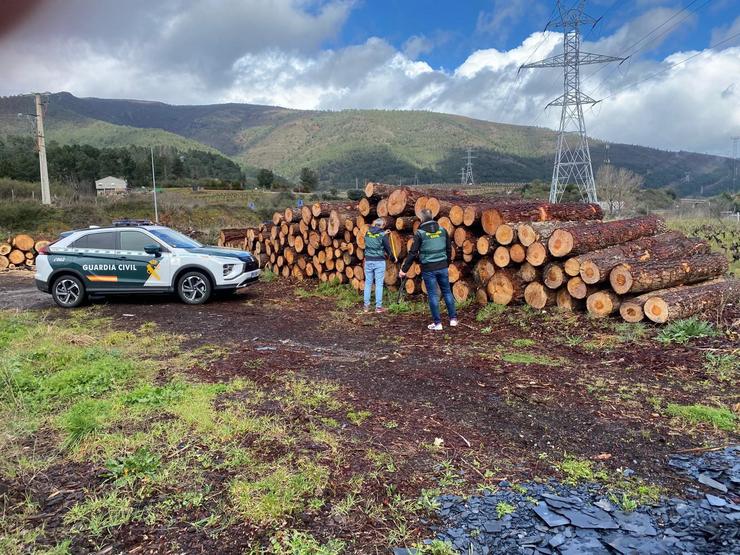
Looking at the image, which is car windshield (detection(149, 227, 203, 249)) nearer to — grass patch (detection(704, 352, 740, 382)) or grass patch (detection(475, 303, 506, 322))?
grass patch (detection(475, 303, 506, 322))

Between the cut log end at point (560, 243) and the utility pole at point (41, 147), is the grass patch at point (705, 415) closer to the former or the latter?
the cut log end at point (560, 243)

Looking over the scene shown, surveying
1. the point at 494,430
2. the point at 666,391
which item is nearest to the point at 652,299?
the point at 666,391

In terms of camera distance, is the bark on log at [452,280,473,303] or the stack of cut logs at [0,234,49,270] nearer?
the bark on log at [452,280,473,303]

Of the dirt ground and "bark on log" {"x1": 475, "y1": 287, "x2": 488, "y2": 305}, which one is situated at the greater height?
"bark on log" {"x1": 475, "y1": 287, "x2": 488, "y2": 305}

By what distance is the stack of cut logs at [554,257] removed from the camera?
7312 mm

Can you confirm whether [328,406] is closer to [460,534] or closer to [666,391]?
[460,534]

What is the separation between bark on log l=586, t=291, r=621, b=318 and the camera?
24.0 feet

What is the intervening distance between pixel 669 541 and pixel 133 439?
367 centimetres

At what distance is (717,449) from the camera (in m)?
3.74

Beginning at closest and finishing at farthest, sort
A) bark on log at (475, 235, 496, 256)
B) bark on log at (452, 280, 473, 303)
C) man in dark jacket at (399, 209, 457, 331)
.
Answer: man in dark jacket at (399, 209, 457, 331)
bark on log at (475, 235, 496, 256)
bark on log at (452, 280, 473, 303)

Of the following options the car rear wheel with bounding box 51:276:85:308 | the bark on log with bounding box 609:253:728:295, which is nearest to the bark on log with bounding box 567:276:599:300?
the bark on log with bounding box 609:253:728:295

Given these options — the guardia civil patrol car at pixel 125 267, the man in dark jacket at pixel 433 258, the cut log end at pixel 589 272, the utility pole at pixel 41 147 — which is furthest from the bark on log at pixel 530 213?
the utility pole at pixel 41 147

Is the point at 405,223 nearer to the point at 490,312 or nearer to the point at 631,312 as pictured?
the point at 490,312

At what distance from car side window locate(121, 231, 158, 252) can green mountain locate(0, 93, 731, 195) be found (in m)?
71.3
